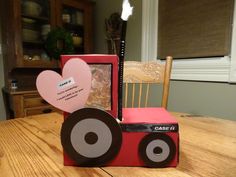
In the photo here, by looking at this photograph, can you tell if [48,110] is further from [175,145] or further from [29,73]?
[175,145]

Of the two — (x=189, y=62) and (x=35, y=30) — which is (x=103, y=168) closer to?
(x=189, y=62)

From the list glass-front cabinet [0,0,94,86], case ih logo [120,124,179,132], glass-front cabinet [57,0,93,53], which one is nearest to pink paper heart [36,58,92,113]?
case ih logo [120,124,179,132]

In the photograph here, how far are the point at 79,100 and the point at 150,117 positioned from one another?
18 centimetres

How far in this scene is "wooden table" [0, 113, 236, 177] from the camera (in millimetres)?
397

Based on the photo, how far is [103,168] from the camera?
42 cm

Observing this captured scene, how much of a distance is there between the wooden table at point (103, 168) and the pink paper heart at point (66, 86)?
0.49 feet

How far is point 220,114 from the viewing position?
4.59 feet

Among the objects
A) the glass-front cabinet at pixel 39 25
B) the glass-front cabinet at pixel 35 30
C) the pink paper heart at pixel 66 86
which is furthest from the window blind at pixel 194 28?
the pink paper heart at pixel 66 86

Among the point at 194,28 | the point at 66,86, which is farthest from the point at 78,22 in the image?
the point at 66,86

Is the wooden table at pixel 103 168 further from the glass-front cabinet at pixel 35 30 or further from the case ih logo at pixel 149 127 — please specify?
the glass-front cabinet at pixel 35 30

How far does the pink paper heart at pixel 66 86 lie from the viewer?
0.40m

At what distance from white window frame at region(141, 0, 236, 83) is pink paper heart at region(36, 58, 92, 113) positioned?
1.25 metres

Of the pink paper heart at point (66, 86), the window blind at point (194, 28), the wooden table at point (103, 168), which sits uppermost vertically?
the window blind at point (194, 28)

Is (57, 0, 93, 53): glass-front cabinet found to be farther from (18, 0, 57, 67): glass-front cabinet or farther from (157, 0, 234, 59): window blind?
(157, 0, 234, 59): window blind
